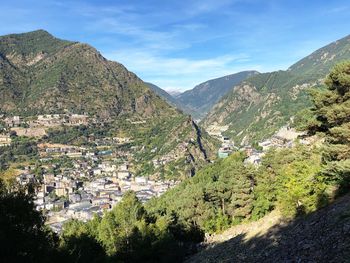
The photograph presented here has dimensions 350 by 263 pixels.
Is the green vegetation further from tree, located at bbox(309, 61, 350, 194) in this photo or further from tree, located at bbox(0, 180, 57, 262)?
tree, located at bbox(0, 180, 57, 262)

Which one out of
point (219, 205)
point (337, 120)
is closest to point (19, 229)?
point (337, 120)

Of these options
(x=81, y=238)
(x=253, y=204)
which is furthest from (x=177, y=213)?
(x=81, y=238)

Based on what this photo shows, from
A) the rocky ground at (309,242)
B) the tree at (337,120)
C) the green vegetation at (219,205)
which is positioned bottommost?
the green vegetation at (219,205)

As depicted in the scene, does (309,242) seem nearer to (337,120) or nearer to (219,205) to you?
(337,120)

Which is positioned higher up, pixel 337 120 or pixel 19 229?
pixel 19 229

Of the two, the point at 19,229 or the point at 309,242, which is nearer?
the point at 19,229

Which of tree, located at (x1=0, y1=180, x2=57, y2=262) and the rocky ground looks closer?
Answer: tree, located at (x1=0, y1=180, x2=57, y2=262)

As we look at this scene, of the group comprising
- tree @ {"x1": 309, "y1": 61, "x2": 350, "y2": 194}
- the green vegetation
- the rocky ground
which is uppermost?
tree @ {"x1": 309, "y1": 61, "x2": 350, "y2": 194}

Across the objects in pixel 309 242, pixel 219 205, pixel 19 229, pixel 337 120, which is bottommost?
Result: pixel 219 205

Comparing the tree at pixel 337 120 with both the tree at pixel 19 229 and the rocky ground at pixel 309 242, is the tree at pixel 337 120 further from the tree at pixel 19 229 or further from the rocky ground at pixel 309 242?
the tree at pixel 19 229

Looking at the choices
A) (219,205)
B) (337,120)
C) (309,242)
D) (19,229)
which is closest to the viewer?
(19,229)

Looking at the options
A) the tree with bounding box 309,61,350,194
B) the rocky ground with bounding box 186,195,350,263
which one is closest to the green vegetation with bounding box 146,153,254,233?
the rocky ground with bounding box 186,195,350,263

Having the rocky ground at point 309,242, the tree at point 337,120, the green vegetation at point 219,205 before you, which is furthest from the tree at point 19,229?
the green vegetation at point 219,205

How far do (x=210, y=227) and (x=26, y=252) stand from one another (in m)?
43.2
